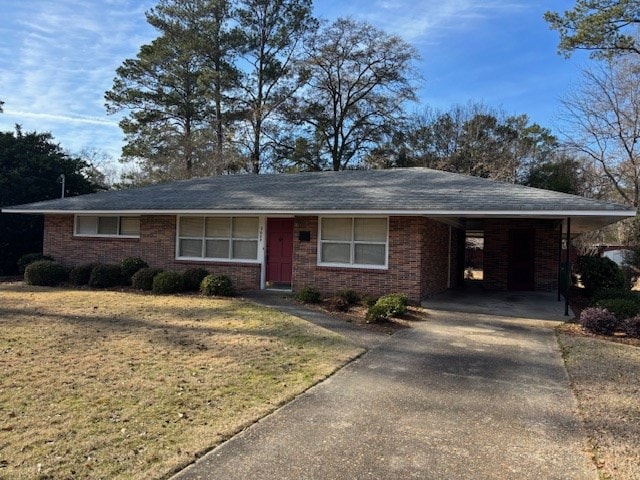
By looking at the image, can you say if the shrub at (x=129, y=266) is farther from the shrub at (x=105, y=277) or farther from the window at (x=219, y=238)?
the window at (x=219, y=238)

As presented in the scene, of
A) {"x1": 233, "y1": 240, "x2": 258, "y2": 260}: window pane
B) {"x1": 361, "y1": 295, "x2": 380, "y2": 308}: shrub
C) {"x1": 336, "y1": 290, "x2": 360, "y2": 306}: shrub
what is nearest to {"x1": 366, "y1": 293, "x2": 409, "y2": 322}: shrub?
{"x1": 361, "y1": 295, "x2": 380, "y2": 308}: shrub

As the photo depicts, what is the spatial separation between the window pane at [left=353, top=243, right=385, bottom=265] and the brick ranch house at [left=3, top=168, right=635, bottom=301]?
1.1 inches

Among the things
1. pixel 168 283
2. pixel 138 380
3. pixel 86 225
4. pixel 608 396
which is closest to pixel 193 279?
pixel 168 283

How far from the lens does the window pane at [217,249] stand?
48.8ft

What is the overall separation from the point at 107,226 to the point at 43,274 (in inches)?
103

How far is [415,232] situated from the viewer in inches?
479

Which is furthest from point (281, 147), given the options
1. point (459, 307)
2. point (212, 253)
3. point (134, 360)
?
point (134, 360)

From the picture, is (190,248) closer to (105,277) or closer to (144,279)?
(144,279)

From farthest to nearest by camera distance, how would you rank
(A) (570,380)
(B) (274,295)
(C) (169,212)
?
(C) (169,212), (B) (274,295), (A) (570,380)

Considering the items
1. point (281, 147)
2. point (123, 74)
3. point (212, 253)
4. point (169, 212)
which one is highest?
point (123, 74)

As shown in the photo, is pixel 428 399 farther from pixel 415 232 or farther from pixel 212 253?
pixel 212 253

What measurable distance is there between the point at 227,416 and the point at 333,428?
3.37 ft

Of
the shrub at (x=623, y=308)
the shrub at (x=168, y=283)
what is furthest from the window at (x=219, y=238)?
the shrub at (x=623, y=308)

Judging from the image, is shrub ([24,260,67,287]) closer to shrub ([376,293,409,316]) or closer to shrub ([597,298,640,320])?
shrub ([376,293,409,316])
